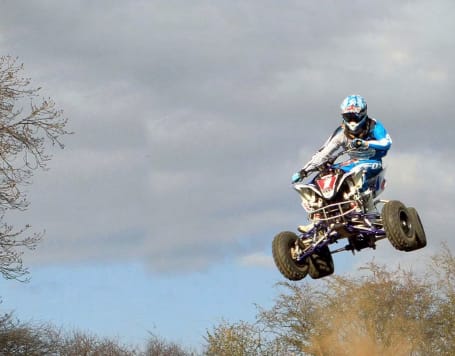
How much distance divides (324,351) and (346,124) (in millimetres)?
31161

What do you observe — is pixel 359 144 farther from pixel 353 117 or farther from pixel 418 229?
pixel 418 229

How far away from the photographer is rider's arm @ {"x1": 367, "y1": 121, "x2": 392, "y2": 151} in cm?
1905

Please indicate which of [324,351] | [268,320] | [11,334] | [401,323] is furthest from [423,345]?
[11,334]

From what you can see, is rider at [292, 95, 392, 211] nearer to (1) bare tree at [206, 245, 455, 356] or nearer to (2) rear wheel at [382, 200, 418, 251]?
(2) rear wheel at [382, 200, 418, 251]

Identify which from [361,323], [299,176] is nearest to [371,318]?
[361,323]

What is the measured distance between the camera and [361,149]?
63.3 ft

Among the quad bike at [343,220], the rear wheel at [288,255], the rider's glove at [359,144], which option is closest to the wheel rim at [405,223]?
the quad bike at [343,220]

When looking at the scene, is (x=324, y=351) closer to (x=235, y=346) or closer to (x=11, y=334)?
(x=235, y=346)

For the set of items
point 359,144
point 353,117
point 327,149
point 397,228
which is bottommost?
point 397,228

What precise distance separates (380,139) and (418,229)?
1969 millimetres

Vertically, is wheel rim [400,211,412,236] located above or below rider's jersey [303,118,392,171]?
below

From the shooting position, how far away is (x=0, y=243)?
3077 centimetres

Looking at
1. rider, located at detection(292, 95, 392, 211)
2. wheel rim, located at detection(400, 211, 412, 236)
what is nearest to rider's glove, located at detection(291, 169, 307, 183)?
rider, located at detection(292, 95, 392, 211)

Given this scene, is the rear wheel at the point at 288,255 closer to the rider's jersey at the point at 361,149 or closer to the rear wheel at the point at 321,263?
the rear wheel at the point at 321,263
